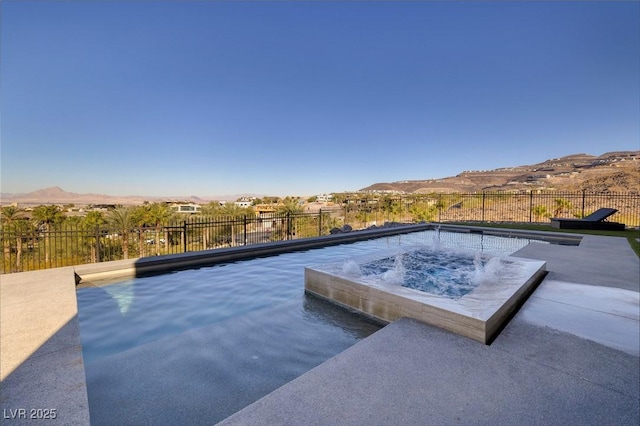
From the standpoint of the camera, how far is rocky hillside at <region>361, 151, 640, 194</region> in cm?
2162

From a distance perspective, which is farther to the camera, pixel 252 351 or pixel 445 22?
pixel 445 22

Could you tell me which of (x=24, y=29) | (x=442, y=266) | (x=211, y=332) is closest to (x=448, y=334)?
(x=211, y=332)

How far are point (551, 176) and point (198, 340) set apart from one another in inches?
1457

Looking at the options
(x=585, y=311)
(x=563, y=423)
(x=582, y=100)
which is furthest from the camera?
(x=582, y=100)

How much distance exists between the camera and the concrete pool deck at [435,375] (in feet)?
4.93

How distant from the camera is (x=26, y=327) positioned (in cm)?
265

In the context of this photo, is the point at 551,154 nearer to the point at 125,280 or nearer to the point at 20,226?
the point at 125,280

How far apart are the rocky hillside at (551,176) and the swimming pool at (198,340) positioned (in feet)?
71.5

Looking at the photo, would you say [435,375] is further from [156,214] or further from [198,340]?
[156,214]

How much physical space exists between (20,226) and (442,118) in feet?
76.1

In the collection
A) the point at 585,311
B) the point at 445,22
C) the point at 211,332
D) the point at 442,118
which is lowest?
the point at 211,332

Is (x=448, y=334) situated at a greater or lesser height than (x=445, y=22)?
lesser

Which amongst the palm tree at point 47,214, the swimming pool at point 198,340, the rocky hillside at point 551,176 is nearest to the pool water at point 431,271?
the swimming pool at point 198,340

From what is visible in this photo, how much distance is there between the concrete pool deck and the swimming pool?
0.39m
